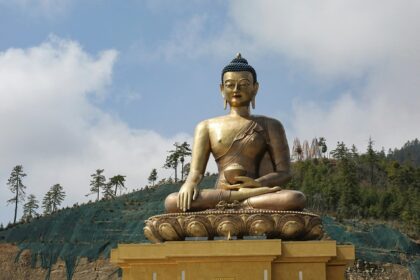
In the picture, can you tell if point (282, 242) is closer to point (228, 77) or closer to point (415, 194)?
point (228, 77)

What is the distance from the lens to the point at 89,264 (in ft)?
89.8

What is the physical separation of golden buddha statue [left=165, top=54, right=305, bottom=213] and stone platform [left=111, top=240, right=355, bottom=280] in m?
0.78

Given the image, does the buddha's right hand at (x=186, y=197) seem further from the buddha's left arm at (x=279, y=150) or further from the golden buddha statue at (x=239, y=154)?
the buddha's left arm at (x=279, y=150)

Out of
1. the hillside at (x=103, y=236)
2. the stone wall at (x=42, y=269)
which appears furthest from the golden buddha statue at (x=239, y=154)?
the stone wall at (x=42, y=269)

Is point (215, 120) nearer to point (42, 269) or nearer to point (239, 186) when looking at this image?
point (239, 186)

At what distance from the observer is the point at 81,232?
97.6 feet

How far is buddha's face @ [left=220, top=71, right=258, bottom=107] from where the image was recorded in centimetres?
778

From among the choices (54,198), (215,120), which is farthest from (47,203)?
(215,120)

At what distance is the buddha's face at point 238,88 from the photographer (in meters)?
7.78

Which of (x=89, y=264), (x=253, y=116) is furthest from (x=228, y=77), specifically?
(x=89, y=264)

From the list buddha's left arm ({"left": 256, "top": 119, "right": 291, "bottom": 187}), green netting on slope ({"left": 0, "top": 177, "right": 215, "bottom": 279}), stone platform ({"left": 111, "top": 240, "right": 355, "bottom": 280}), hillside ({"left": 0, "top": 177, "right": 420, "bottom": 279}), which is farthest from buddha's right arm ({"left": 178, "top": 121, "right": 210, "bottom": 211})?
green netting on slope ({"left": 0, "top": 177, "right": 215, "bottom": 279})

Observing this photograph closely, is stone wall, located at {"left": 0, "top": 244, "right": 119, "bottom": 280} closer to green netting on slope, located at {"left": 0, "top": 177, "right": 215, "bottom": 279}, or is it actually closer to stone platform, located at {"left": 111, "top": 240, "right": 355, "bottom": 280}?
green netting on slope, located at {"left": 0, "top": 177, "right": 215, "bottom": 279}

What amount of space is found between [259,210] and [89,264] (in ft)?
72.9

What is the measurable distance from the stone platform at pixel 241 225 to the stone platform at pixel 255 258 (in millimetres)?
381
